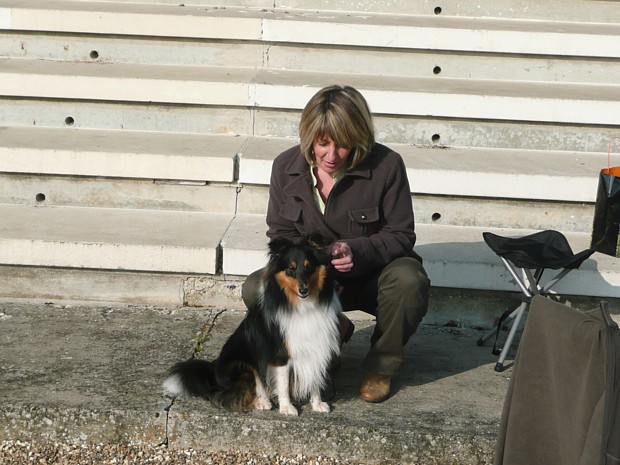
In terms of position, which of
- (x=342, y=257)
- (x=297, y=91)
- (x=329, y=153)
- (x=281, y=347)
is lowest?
(x=281, y=347)

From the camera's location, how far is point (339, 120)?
11.3 feet

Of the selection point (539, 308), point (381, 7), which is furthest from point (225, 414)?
point (381, 7)

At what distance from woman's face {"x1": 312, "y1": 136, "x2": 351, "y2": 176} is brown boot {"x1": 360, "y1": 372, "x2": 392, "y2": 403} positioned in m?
0.87

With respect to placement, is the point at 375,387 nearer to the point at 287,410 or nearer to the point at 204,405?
the point at 287,410

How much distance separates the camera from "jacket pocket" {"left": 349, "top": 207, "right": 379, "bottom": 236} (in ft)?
12.0

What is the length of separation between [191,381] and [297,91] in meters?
2.36

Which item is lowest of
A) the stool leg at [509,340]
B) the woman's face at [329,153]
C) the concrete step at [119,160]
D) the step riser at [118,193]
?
the stool leg at [509,340]

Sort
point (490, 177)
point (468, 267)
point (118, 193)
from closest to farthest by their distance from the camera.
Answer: point (468, 267) < point (490, 177) < point (118, 193)

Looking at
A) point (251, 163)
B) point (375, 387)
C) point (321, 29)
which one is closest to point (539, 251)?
point (375, 387)

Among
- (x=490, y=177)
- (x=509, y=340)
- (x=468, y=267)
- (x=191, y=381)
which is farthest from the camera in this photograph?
(x=490, y=177)

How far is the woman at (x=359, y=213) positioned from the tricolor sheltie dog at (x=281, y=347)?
0.22 meters

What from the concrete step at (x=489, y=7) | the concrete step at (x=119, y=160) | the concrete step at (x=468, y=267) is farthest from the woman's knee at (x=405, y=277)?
the concrete step at (x=489, y=7)

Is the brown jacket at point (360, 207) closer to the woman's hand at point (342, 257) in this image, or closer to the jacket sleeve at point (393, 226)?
the jacket sleeve at point (393, 226)

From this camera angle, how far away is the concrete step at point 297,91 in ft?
17.2
